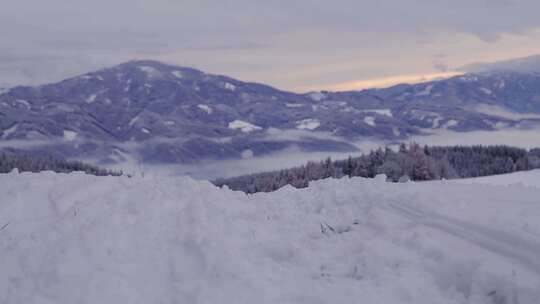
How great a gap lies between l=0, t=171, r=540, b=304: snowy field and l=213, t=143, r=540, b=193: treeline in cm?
6051

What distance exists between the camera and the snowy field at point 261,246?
26.7 ft

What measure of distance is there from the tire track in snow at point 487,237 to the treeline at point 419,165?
6124cm

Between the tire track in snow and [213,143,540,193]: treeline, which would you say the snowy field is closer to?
the tire track in snow

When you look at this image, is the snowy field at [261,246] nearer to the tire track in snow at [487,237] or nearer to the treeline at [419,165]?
the tire track in snow at [487,237]

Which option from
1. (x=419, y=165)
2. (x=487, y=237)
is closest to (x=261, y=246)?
(x=487, y=237)

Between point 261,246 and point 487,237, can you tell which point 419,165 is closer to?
point 487,237

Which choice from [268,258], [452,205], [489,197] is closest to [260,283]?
[268,258]

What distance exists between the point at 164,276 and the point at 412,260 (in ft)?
12.4

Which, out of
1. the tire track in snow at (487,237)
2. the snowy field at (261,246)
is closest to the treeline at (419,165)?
the snowy field at (261,246)

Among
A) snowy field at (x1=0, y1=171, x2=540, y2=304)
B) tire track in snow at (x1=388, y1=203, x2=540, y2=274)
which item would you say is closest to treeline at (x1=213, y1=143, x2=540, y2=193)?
snowy field at (x1=0, y1=171, x2=540, y2=304)

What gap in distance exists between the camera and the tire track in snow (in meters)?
8.27

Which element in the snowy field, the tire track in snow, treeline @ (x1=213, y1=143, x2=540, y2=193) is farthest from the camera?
treeline @ (x1=213, y1=143, x2=540, y2=193)

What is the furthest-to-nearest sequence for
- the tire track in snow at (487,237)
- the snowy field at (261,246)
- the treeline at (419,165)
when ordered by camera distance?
the treeline at (419,165) < the tire track in snow at (487,237) < the snowy field at (261,246)

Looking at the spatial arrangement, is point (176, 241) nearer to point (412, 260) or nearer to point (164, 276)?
point (164, 276)
